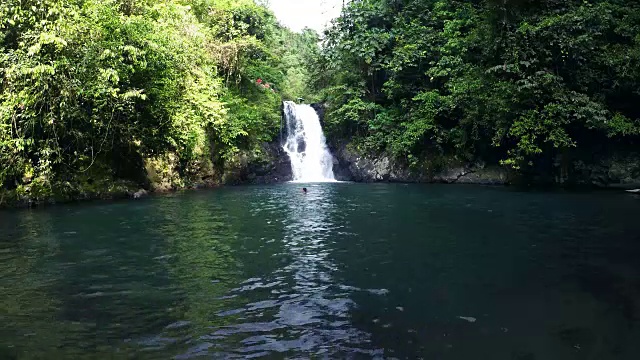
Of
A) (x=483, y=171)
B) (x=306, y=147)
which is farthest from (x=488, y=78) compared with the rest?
(x=306, y=147)

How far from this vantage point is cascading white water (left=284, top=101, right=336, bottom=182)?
34.6 meters

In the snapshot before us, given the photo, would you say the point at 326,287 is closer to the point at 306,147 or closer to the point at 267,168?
the point at 267,168

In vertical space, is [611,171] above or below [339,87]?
below

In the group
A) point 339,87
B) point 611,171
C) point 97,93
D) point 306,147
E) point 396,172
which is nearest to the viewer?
point 97,93

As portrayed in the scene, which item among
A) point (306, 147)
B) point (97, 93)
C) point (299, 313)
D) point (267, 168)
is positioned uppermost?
point (97, 93)

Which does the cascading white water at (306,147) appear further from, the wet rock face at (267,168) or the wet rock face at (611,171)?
the wet rock face at (611,171)

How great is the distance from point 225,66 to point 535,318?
95.4 ft

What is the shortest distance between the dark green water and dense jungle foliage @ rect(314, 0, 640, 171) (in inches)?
343

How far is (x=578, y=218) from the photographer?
12.8m

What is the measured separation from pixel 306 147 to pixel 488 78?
16.7 m

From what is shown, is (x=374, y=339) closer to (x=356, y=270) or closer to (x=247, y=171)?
(x=356, y=270)

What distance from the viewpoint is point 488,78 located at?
74.4 feet

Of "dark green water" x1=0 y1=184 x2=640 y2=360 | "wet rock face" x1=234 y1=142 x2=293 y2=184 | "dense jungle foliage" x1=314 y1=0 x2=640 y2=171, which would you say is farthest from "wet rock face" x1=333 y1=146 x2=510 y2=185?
"dark green water" x1=0 y1=184 x2=640 y2=360

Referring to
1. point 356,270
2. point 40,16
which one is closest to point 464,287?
point 356,270
